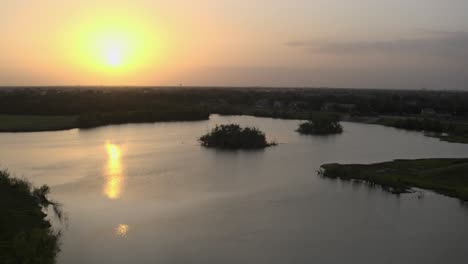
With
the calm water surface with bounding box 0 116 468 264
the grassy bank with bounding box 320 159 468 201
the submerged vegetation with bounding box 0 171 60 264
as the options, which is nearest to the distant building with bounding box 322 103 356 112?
the calm water surface with bounding box 0 116 468 264

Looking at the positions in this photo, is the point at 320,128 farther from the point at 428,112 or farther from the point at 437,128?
the point at 428,112

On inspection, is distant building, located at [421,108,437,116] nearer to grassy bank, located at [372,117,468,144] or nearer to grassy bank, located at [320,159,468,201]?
grassy bank, located at [372,117,468,144]

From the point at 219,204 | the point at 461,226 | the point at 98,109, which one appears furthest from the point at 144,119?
the point at 461,226

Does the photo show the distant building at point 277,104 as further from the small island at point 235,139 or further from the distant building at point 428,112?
the small island at point 235,139

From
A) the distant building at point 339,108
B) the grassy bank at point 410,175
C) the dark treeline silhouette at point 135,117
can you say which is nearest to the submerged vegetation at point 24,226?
the grassy bank at point 410,175

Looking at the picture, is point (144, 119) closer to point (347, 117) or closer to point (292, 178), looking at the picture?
point (347, 117)

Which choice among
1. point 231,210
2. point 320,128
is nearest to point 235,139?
point 320,128
